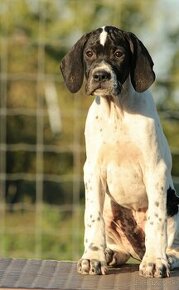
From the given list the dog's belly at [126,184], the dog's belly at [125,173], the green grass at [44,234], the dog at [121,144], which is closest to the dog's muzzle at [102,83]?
the dog at [121,144]

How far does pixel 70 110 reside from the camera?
41.9 ft

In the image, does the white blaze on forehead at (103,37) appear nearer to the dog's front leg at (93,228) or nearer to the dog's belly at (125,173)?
the dog's belly at (125,173)

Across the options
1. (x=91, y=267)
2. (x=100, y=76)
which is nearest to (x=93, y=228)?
(x=91, y=267)

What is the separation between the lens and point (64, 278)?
6.05 meters

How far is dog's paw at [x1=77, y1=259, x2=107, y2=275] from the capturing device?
6.24 m

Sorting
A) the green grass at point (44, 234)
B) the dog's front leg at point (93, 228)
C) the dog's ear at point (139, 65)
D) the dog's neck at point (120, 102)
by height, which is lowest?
the green grass at point (44, 234)

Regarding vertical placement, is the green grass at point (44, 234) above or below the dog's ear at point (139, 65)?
below

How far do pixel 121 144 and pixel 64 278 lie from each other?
2.60 ft

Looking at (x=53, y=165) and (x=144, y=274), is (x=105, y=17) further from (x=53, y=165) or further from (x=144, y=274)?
(x=144, y=274)

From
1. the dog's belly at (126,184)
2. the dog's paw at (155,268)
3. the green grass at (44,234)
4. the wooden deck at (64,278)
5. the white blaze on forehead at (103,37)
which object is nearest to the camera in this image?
the wooden deck at (64,278)

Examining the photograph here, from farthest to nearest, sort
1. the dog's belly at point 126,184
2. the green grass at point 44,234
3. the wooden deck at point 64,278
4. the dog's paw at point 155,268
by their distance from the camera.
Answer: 1. the green grass at point 44,234
2. the dog's belly at point 126,184
3. the dog's paw at point 155,268
4. the wooden deck at point 64,278

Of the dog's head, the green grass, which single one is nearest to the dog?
the dog's head

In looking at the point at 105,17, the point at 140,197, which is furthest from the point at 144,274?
the point at 105,17

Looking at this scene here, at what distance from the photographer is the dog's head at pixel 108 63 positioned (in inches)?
247
